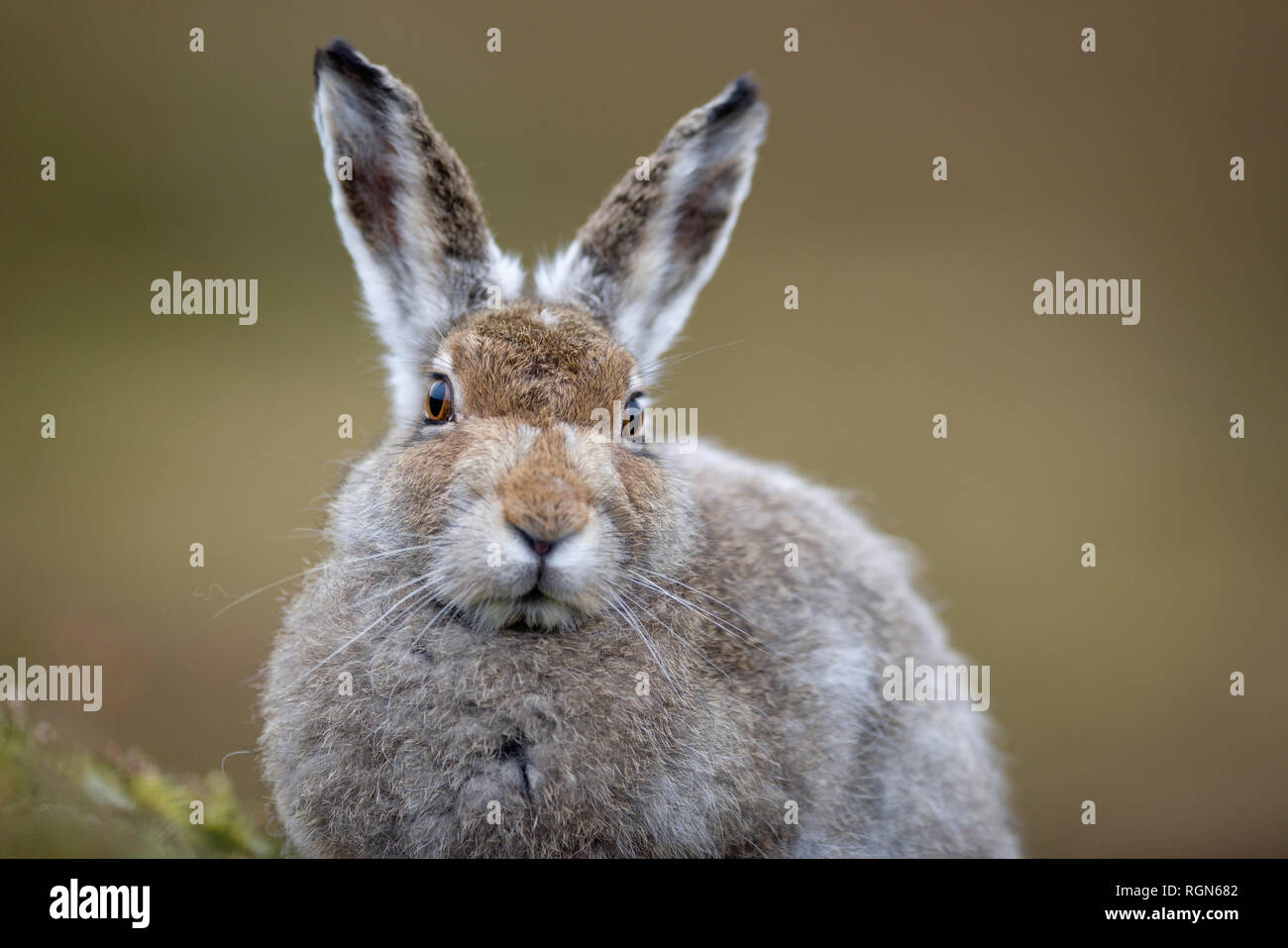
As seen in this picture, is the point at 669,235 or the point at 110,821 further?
the point at 669,235

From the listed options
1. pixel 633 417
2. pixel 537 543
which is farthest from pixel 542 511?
pixel 633 417

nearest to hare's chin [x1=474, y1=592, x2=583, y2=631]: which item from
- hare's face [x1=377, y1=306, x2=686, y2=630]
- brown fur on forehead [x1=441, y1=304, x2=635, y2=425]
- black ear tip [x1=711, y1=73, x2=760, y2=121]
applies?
hare's face [x1=377, y1=306, x2=686, y2=630]

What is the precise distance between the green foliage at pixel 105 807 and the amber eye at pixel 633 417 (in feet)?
8.40

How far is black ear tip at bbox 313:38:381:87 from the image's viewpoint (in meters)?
5.27

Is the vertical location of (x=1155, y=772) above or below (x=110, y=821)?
below

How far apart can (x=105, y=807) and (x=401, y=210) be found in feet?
9.67

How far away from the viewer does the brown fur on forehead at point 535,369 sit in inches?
188

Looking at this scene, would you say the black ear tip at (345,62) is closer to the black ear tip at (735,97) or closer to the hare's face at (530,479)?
the hare's face at (530,479)

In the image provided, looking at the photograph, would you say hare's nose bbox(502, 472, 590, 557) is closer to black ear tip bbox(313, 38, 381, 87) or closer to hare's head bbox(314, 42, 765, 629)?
hare's head bbox(314, 42, 765, 629)

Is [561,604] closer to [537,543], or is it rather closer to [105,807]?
[537,543]

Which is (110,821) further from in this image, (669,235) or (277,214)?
(277,214)
